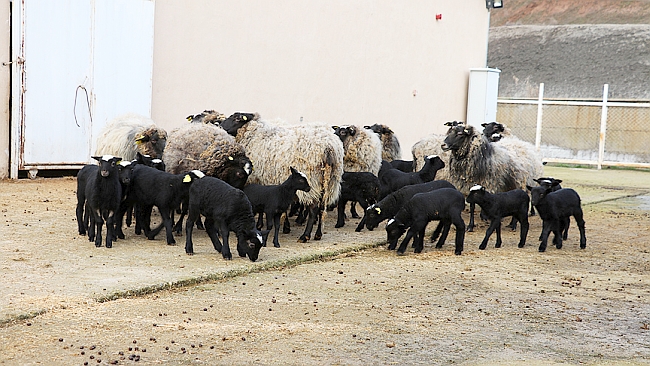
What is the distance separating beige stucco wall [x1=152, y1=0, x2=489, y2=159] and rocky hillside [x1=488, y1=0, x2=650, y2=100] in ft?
65.9

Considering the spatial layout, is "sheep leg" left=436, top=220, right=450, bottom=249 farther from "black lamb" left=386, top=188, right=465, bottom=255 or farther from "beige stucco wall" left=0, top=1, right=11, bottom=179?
"beige stucco wall" left=0, top=1, right=11, bottom=179

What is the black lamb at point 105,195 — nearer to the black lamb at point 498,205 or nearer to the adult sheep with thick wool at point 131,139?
the adult sheep with thick wool at point 131,139

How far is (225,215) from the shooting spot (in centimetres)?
721

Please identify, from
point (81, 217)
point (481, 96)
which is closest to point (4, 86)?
point (81, 217)

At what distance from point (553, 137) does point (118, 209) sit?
20.9 m

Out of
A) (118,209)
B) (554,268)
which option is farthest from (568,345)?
(118,209)

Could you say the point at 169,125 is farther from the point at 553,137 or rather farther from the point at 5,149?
the point at 553,137

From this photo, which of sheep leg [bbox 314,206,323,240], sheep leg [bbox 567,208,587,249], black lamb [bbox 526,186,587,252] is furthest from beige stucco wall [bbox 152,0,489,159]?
sheep leg [bbox 567,208,587,249]

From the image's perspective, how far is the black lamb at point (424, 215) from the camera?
26.3 ft

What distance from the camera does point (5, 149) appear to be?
12.2 meters

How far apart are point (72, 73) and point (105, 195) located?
5784 mm

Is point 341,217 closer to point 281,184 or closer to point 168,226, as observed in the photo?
point 281,184

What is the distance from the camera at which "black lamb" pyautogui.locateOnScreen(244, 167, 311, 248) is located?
8.09m

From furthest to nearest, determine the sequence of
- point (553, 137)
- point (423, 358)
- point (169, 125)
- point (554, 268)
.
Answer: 1. point (553, 137)
2. point (169, 125)
3. point (554, 268)
4. point (423, 358)
